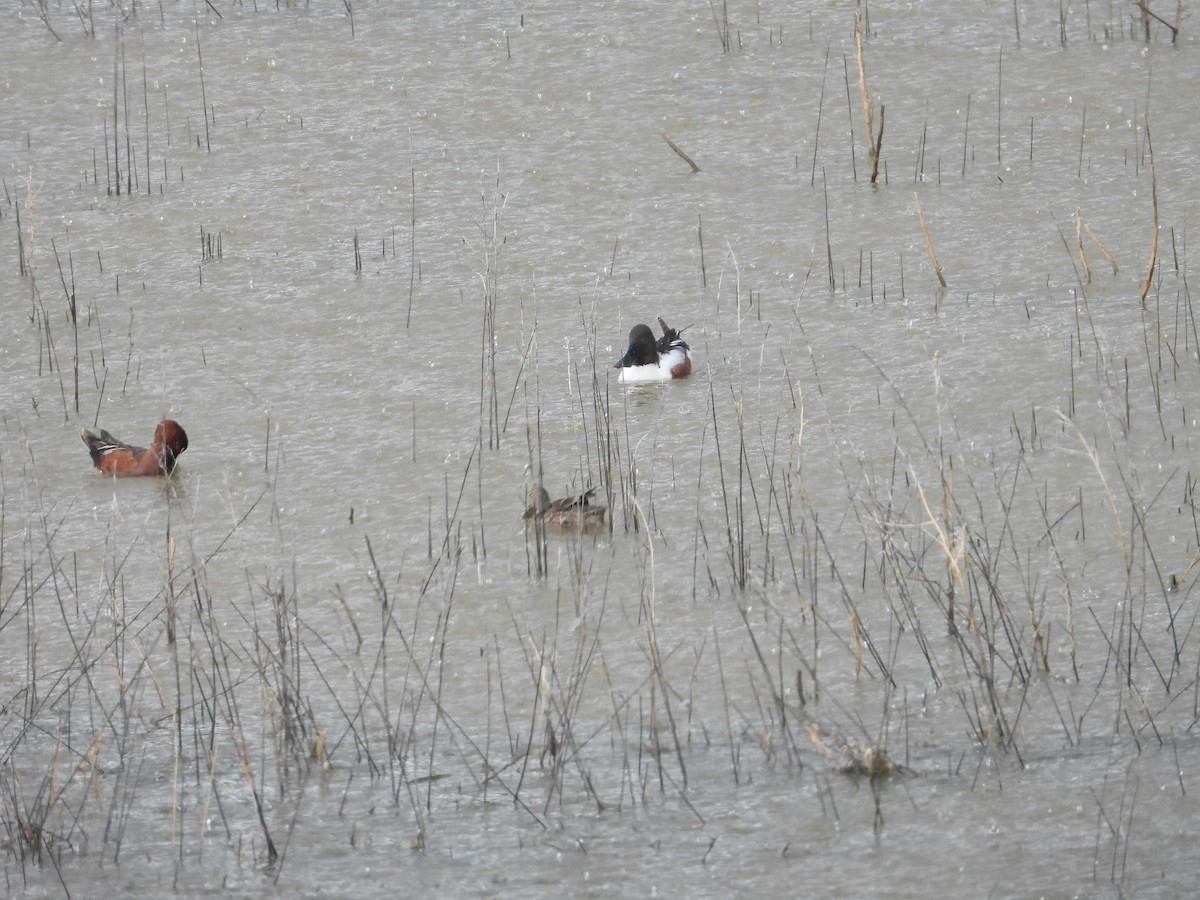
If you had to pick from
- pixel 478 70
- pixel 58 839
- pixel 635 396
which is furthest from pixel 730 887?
pixel 478 70

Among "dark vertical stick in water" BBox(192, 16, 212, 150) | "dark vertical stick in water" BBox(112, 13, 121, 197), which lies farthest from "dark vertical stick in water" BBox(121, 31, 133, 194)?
"dark vertical stick in water" BBox(192, 16, 212, 150)

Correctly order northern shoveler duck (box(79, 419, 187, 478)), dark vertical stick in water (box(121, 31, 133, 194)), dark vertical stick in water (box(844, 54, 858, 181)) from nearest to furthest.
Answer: northern shoveler duck (box(79, 419, 187, 478)) < dark vertical stick in water (box(844, 54, 858, 181)) < dark vertical stick in water (box(121, 31, 133, 194))

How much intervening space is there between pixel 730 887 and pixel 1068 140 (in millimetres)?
6412

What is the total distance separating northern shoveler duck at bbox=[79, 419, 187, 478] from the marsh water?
104mm

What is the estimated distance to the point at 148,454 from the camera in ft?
20.7

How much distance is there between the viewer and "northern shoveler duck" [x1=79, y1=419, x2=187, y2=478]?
6.30m

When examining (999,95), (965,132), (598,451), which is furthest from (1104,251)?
(598,451)

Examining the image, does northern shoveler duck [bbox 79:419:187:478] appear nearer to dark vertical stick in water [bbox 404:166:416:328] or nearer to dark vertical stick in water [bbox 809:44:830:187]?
dark vertical stick in water [bbox 404:166:416:328]

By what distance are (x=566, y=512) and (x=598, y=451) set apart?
21.4 inches

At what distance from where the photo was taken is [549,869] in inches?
151

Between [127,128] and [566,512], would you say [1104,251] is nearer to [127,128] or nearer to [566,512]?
[566,512]

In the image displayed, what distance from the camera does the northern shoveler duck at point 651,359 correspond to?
7016 millimetres

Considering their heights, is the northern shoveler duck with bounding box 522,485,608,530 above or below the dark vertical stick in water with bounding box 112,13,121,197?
below

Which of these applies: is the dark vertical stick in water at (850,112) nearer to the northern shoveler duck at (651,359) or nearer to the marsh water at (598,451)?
the marsh water at (598,451)
